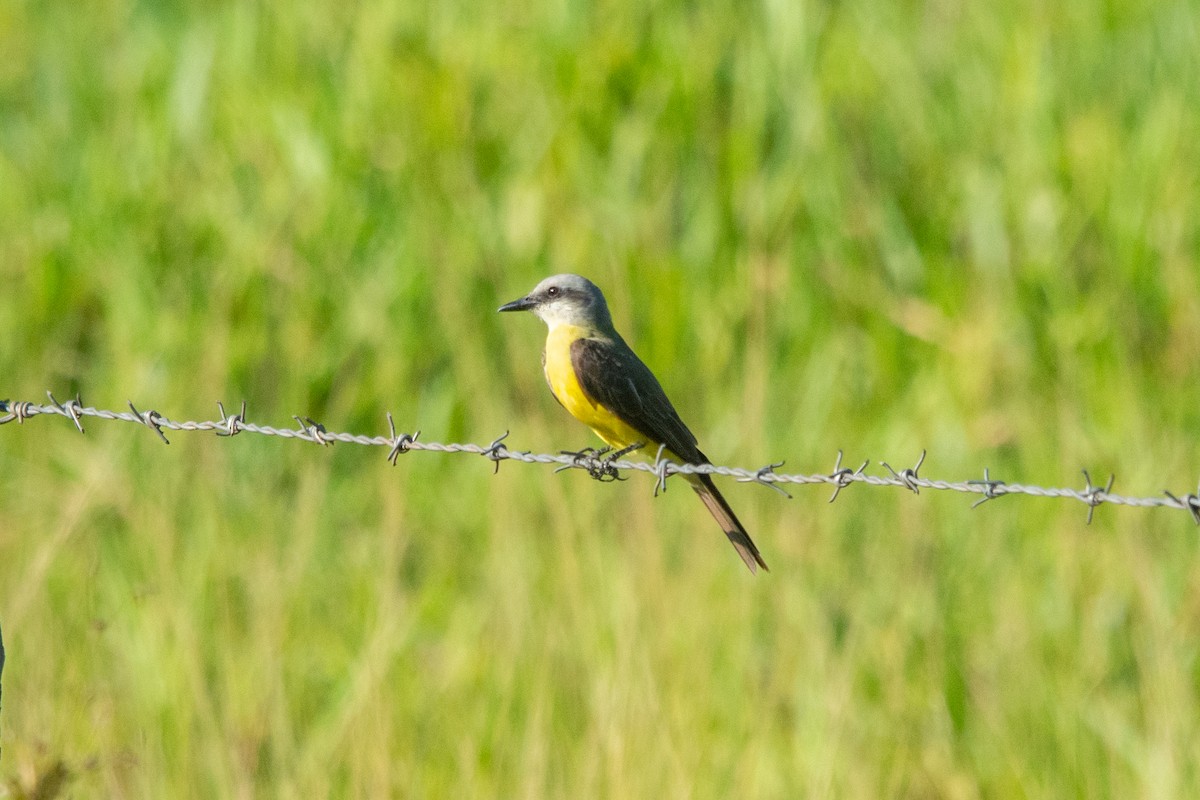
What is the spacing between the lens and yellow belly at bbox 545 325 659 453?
467cm

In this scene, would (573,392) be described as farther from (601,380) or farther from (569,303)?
(569,303)

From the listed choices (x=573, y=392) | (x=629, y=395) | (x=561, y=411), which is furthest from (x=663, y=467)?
(x=561, y=411)

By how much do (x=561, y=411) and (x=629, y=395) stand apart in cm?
205

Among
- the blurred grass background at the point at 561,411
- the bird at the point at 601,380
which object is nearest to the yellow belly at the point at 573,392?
the bird at the point at 601,380

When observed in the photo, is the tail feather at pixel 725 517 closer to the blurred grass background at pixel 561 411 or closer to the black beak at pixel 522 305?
the blurred grass background at pixel 561 411

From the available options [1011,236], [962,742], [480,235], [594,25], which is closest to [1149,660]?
[962,742]

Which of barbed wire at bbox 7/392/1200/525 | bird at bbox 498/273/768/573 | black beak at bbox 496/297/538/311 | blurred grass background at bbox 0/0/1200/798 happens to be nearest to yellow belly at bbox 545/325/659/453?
bird at bbox 498/273/768/573

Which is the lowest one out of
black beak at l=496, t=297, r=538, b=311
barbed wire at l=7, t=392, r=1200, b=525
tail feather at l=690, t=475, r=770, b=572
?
barbed wire at l=7, t=392, r=1200, b=525

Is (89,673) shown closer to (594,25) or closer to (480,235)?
(480,235)

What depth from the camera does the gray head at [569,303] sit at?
4.82m

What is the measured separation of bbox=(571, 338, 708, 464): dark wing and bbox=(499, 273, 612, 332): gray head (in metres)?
0.18

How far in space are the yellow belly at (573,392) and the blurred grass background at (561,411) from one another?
0.97 feet

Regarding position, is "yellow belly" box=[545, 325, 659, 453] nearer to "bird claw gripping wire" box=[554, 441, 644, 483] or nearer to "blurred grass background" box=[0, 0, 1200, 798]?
"bird claw gripping wire" box=[554, 441, 644, 483]

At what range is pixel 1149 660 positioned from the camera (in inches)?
187
